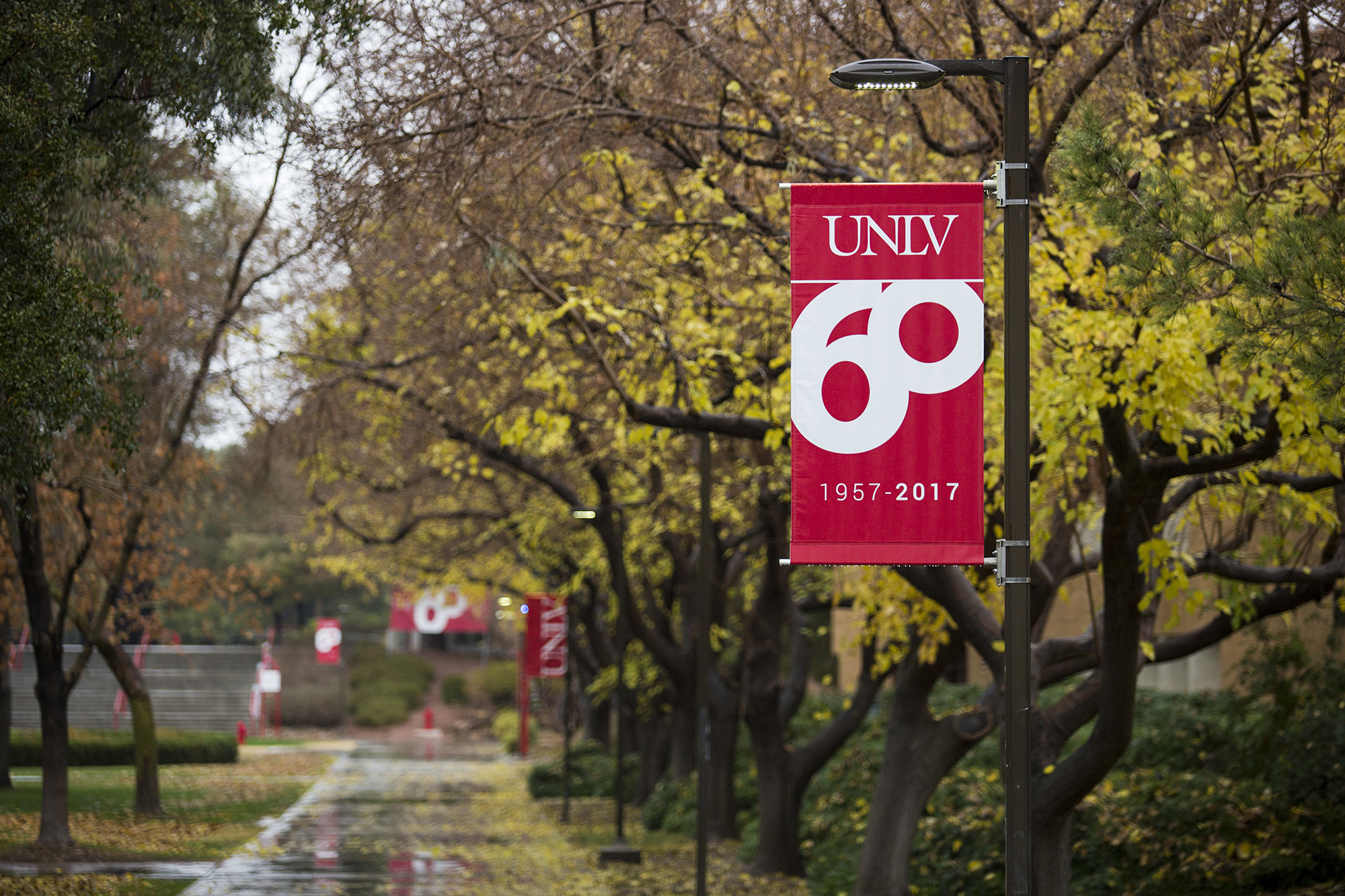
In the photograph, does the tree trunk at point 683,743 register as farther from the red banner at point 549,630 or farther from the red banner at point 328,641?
the red banner at point 328,641

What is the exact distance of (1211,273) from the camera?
7.29m

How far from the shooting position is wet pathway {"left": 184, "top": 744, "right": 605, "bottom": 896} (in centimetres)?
1725

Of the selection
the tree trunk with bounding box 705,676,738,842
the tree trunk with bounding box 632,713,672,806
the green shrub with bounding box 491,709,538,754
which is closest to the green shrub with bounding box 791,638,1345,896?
the tree trunk with bounding box 705,676,738,842

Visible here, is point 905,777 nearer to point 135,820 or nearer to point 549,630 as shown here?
point 135,820

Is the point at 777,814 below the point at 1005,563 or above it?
below

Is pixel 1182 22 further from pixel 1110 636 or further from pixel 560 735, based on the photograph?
pixel 560 735

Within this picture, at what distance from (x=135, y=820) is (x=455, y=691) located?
44.3 meters

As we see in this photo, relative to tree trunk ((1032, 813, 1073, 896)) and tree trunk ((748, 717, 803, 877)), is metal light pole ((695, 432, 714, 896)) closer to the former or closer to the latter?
tree trunk ((1032, 813, 1073, 896))

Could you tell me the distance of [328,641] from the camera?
181ft

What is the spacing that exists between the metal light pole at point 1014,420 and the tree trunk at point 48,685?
40.3ft

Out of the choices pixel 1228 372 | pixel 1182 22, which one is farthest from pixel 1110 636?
pixel 1182 22

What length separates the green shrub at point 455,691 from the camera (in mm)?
64231

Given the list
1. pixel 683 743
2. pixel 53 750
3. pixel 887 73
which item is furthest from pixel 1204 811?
pixel 683 743

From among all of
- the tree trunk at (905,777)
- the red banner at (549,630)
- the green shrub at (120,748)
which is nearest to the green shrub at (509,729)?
the green shrub at (120,748)
